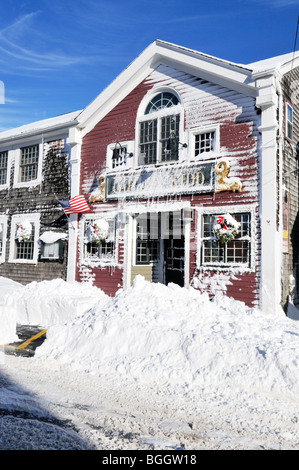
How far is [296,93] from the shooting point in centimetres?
1280

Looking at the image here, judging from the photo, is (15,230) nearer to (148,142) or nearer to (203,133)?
(148,142)

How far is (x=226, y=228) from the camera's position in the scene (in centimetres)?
1096

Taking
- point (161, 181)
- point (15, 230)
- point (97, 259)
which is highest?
point (161, 181)

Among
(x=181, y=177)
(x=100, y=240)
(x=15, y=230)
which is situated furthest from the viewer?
(x=15, y=230)

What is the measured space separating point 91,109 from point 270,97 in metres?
6.79

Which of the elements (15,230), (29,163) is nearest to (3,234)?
(15,230)

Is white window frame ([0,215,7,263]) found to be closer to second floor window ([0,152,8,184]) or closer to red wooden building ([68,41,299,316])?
second floor window ([0,152,8,184])

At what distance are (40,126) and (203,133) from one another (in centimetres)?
907

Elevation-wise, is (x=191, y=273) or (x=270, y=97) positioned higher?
(x=270, y=97)

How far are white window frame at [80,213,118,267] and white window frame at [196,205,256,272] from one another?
3203 millimetres

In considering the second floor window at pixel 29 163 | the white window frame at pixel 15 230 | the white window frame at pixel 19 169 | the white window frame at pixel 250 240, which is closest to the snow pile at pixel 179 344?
the white window frame at pixel 250 240
